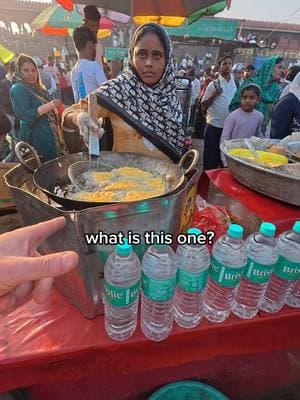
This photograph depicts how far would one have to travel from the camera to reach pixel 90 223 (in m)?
0.82

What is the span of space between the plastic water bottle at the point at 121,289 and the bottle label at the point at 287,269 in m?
0.53

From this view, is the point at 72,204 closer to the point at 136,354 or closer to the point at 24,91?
the point at 136,354

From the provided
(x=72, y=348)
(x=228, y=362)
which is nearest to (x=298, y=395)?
(x=228, y=362)

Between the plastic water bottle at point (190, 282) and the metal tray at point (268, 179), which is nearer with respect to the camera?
the plastic water bottle at point (190, 282)

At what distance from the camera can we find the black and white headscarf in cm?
153

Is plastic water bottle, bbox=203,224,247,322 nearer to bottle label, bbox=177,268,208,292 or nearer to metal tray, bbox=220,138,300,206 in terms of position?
bottle label, bbox=177,268,208,292

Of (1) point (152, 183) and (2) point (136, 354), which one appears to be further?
(1) point (152, 183)

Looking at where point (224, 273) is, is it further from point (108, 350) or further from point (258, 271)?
point (108, 350)

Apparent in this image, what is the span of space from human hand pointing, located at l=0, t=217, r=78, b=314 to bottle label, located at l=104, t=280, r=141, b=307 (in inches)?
7.5

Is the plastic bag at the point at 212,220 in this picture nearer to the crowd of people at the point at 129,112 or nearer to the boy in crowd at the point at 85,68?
the crowd of people at the point at 129,112

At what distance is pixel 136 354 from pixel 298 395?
1244 mm

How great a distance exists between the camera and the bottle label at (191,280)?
907 millimetres

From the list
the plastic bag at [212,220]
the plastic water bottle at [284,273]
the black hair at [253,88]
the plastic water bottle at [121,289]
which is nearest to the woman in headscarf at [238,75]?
the black hair at [253,88]

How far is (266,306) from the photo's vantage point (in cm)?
108
